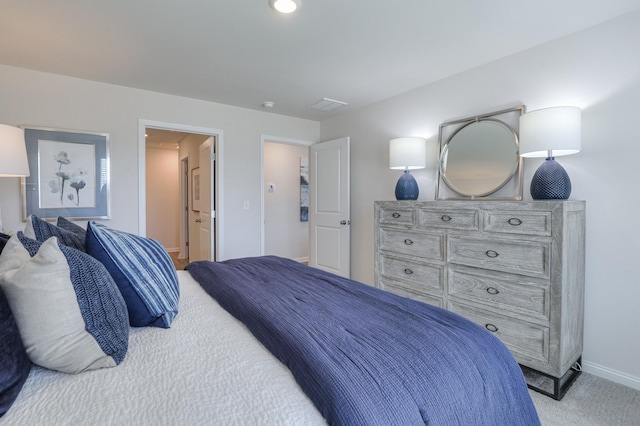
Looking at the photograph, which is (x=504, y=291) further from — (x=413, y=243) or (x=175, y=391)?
(x=175, y=391)

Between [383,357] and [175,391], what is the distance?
0.56 m

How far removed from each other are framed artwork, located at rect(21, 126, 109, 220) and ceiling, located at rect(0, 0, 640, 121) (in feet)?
1.96

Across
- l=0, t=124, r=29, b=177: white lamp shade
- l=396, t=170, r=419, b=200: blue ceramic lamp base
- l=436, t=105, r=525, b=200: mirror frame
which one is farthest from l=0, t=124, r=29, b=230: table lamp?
l=436, t=105, r=525, b=200: mirror frame

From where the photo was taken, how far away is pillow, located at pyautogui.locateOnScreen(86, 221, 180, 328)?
42.4 inches

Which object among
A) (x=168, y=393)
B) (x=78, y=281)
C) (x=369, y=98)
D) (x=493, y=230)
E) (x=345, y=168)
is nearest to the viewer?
(x=168, y=393)

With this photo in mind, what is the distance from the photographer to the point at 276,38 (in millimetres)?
2246

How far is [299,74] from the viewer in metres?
2.88

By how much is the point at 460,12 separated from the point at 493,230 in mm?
1440

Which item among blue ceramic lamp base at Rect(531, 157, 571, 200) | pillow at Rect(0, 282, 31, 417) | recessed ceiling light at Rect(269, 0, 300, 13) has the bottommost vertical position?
pillow at Rect(0, 282, 31, 417)

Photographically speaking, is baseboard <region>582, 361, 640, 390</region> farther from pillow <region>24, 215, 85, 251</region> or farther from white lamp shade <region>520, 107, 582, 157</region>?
pillow <region>24, 215, 85, 251</region>

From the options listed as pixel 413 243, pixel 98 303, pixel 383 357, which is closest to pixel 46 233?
Result: pixel 98 303

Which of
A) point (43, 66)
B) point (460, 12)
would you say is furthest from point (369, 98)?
point (43, 66)

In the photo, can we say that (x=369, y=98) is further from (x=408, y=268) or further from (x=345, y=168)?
(x=408, y=268)

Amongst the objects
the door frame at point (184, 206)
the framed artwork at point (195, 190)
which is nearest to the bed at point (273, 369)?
the framed artwork at point (195, 190)
